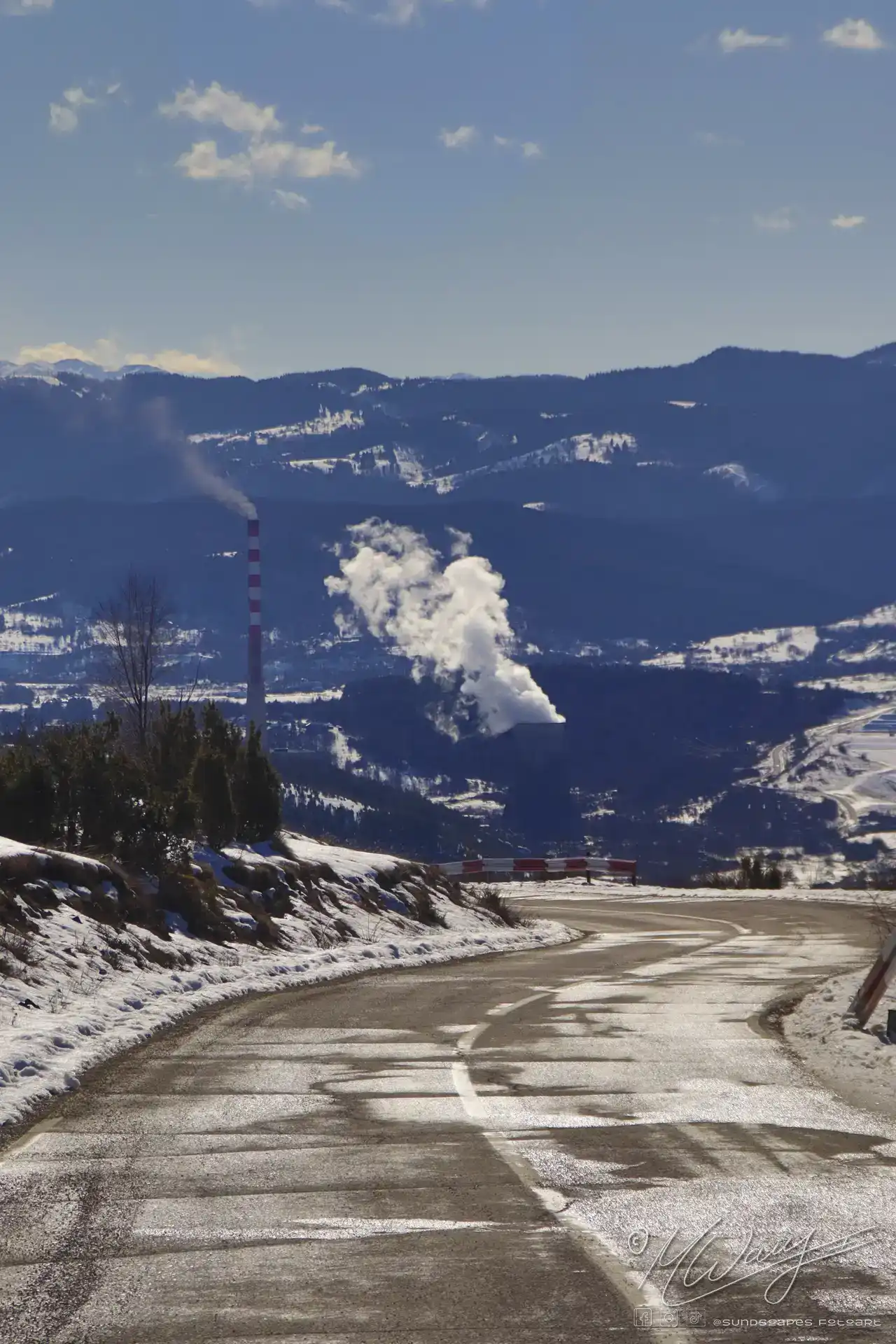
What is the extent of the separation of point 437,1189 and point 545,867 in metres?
59.8

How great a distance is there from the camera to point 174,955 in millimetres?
22750

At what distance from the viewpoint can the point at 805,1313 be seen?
644 centimetres

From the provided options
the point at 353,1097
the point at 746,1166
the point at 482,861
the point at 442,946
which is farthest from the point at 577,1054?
the point at 482,861

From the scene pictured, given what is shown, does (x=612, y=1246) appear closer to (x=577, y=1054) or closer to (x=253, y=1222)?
(x=253, y=1222)

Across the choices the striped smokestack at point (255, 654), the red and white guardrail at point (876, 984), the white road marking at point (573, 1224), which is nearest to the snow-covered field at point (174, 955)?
the white road marking at point (573, 1224)

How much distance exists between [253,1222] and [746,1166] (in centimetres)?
301

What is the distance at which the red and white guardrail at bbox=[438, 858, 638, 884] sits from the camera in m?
63.6

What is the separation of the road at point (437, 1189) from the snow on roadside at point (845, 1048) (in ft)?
1.09

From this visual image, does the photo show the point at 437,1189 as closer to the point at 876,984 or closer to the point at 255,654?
the point at 876,984

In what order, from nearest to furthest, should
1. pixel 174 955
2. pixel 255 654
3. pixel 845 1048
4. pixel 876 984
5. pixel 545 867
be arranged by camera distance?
1. pixel 845 1048
2. pixel 876 984
3. pixel 174 955
4. pixel 545 867
5. pixel 255 654

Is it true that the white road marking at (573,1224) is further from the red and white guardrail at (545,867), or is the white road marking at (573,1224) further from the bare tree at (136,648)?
the red and white guardrail at (545,867)
